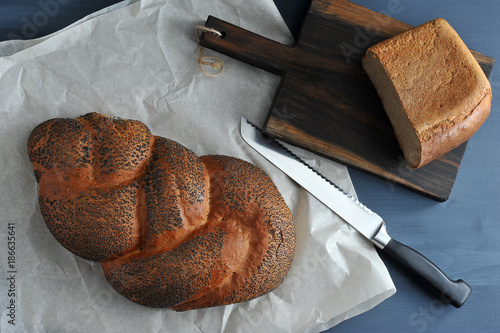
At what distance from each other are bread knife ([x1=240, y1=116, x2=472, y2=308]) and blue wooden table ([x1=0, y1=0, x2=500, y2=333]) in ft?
0.54

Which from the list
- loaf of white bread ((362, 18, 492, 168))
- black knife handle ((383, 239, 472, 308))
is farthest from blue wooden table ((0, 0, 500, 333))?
loaf of white bread ((362, 18, 492, 168))

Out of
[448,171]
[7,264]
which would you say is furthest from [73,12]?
[448,171]

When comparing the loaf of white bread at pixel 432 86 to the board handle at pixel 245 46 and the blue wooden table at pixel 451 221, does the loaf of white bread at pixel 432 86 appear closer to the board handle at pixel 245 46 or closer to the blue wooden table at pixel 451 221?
the blue wooden table at pixel 451 221

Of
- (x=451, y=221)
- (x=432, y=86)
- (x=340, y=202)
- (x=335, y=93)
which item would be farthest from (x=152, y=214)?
(x=451, y=221)

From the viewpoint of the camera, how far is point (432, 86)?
7.46ft

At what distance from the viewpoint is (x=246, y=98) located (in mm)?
2535

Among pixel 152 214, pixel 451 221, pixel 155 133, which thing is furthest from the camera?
pixel 451 221

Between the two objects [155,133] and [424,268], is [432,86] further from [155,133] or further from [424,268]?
[155,133]

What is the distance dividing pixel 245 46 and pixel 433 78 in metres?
1.08

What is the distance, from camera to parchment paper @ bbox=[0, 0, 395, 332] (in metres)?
2.29

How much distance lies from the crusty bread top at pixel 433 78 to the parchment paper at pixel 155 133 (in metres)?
0.56

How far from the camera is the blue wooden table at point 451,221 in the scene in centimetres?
262

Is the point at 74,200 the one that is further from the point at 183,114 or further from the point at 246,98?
the point at 246,98

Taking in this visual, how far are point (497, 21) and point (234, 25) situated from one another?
1770mm
